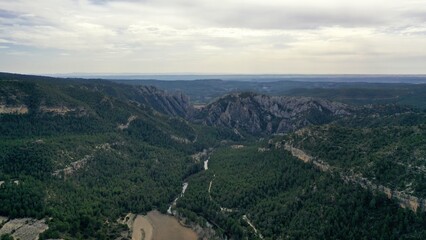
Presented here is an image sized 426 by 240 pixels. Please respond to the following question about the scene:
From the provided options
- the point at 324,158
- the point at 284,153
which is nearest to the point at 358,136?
the point at 324,158

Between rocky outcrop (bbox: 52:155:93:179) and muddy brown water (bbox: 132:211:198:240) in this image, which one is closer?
muddy brown water (bbox: 132:211:198:240)

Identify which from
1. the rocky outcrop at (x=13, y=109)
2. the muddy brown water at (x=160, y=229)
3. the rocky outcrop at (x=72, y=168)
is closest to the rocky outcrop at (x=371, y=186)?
the muddy brown water at (x=160, y=229)

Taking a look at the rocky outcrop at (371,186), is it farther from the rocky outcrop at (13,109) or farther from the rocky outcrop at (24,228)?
the rocky outcrop at (13,109)

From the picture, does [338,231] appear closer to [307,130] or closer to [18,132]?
[307,130]

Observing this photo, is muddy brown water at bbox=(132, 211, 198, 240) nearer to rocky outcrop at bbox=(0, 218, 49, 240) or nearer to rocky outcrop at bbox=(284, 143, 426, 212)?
rocky outcrop at bbox=(0, 218, 49, 240)

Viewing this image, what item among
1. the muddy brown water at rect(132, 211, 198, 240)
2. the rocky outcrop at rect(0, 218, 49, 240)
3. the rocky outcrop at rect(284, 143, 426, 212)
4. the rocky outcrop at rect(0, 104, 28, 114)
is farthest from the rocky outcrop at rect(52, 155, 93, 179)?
the rocky outcrop at rect(284, 143, 426, 212)

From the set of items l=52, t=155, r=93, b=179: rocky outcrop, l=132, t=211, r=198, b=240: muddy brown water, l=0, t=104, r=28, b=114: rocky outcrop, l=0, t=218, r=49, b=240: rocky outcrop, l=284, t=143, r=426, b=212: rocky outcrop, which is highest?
l=0, t=104, r=28, b=114: rocky outcrop

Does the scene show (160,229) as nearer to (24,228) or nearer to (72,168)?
(24,228)

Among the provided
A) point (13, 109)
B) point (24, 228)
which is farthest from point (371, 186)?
point (13, 109)

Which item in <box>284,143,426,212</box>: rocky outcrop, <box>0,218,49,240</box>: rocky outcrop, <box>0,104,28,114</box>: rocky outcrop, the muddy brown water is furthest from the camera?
<box>0,104,28,114</box>: rocky outcrop
